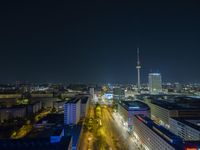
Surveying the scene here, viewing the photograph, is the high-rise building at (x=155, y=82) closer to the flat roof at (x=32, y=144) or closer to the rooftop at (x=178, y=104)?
the rooftop at (x=178, y=104)

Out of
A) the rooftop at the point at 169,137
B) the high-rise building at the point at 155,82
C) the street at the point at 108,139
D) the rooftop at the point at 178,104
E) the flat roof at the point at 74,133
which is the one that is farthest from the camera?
the high-rise building at the point at 155,82

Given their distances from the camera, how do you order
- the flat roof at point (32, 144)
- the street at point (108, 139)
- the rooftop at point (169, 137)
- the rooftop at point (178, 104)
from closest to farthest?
the rooftop at point (169, 137) < the flat roof at point (32, 144) < the street at point (108, 139) < the rooftop at point (178, 104)

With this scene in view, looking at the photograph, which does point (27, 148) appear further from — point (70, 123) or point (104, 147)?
point (70, 123)

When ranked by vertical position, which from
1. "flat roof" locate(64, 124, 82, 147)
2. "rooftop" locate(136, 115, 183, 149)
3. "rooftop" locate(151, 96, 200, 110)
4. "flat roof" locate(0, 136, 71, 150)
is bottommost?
"flat roof" locate(64, 124, 82, 147)

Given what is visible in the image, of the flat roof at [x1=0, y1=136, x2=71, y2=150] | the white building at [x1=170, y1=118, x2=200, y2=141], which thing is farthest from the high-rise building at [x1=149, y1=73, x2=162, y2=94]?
the flat roof at [x1=0, y1=136, x2=71, y2=150]

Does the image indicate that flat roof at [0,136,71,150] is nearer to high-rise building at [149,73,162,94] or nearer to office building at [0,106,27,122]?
office building at [0,106,27,122]

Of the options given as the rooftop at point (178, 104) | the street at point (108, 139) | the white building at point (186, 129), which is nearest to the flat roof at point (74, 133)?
the street at point (108, 139)
